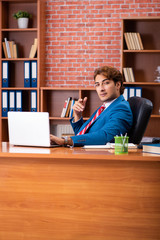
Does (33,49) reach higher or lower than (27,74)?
higher

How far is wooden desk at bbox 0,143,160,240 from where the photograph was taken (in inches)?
70.1

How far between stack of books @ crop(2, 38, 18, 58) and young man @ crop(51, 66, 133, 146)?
2427mm

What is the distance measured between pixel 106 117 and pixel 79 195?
79 centimetres

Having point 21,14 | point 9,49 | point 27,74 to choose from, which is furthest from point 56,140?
point 21,14

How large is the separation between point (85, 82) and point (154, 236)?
3519 millimetres

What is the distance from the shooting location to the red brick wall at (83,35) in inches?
194

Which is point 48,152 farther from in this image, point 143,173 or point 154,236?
point 154,236

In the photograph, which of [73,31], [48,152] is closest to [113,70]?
[48,152]

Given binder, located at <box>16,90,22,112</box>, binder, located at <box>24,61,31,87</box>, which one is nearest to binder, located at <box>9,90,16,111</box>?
binder, located at <box>16,90,22,112</box>

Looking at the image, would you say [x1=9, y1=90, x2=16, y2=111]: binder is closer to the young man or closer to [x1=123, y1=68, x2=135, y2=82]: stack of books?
[x1=123, y1=68, x2=135, y2=82]: stack of books

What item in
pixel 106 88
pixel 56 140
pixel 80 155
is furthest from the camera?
pixel 106 88

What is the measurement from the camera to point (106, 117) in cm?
247

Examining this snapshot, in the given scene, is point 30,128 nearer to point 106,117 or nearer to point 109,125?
point 109,125

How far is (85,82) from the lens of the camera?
5.08 metres
